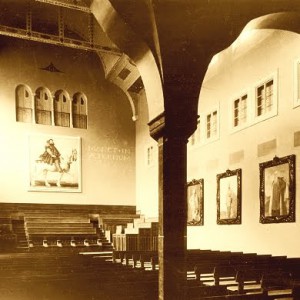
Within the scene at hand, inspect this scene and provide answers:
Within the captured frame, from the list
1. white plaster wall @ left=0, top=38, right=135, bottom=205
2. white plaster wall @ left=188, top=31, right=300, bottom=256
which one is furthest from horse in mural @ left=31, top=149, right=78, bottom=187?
white plaster wall @ left=188, top=31, right=300, bottom=256

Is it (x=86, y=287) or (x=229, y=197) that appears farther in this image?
(x=229, y=197)

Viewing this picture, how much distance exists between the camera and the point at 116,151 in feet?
63.9

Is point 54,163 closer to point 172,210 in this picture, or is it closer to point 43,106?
point 43,106

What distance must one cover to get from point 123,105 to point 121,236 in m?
7.75

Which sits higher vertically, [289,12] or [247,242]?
[289,12]

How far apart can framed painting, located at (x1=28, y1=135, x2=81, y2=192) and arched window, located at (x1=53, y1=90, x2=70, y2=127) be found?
→ 0.79 meters

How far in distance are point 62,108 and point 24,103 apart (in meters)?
1.73

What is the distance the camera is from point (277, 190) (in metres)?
9.58

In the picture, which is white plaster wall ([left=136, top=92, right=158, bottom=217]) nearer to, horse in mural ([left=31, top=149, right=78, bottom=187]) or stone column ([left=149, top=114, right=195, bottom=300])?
horse in mural ([left=31, top=149, right=78, bottom=187])

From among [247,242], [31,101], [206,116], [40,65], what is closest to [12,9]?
[40,65]

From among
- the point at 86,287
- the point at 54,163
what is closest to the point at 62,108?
the point at 54,163

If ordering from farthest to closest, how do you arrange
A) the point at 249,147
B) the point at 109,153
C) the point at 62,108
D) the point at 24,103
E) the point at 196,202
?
the point at 109,153, the point at 62,108, the point at 24,103, the point at 196,202, the point at 249,147

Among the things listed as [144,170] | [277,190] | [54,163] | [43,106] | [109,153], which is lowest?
[277,190]

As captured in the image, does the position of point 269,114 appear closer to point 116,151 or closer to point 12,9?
point 116,151
